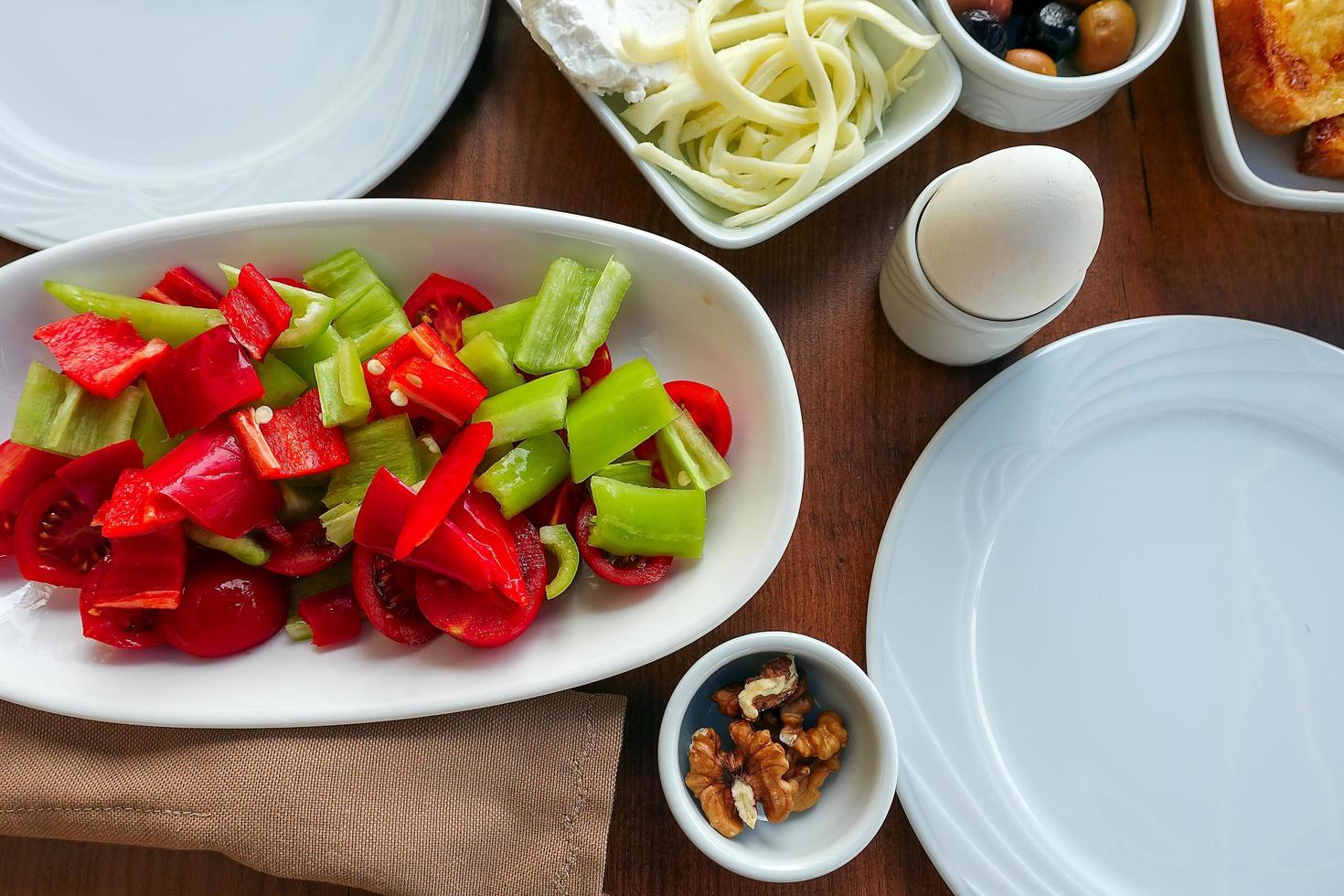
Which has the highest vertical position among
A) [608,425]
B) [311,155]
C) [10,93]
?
[10,93]

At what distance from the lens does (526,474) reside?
948 millimetres

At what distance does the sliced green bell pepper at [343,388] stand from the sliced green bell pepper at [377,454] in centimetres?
3

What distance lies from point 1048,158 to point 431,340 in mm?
665

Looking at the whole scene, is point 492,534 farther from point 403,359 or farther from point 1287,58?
point 1287,58

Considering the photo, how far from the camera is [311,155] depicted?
1115mm

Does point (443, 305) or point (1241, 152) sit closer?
point (443, 305)

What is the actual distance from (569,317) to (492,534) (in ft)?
0.82

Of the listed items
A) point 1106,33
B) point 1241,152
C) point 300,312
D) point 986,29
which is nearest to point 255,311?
point 300,312

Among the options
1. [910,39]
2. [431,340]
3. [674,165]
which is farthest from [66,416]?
[910,39]

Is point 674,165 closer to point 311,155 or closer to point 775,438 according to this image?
point 775,438

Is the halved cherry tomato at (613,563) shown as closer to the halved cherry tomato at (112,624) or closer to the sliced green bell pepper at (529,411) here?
the sliced green bell pepper at (529,411)

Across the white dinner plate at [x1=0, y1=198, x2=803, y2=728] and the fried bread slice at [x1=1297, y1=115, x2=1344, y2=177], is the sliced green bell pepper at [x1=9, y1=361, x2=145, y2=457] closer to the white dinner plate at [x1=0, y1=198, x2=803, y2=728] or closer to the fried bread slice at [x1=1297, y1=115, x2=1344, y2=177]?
the white dinner plate at [x1=0, y1=198, x2=803, y2=728]

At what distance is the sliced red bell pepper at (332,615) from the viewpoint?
96cm

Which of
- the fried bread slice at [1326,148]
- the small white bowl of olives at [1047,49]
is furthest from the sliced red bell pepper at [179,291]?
the fried bread slice at [1326,148]
